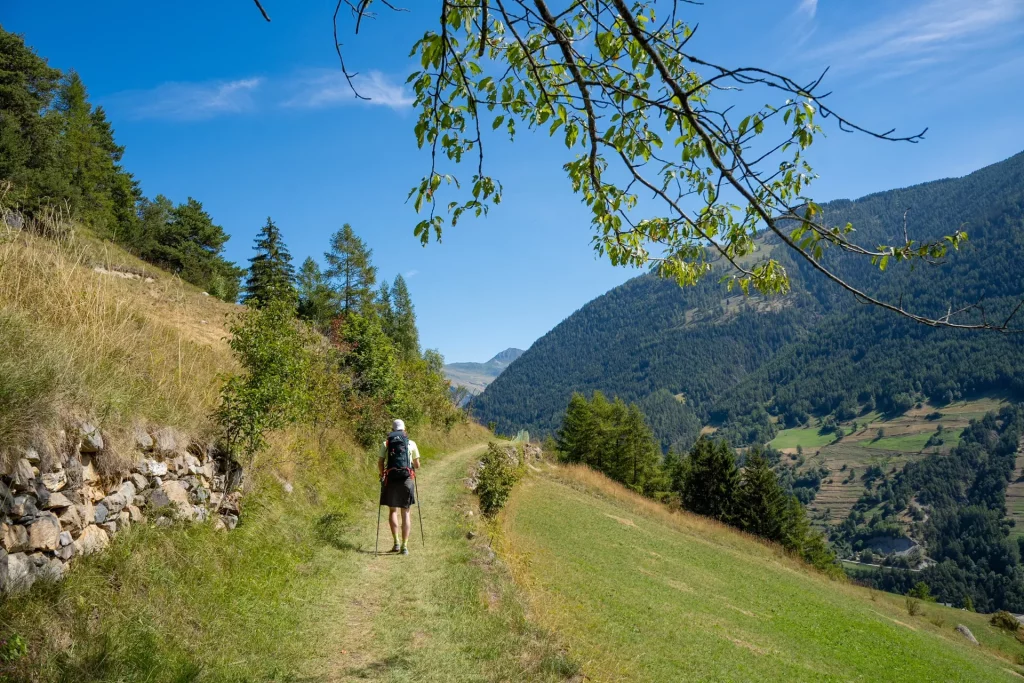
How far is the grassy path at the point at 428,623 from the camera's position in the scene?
5.56 metres

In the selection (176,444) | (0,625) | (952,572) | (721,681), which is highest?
(176,444)

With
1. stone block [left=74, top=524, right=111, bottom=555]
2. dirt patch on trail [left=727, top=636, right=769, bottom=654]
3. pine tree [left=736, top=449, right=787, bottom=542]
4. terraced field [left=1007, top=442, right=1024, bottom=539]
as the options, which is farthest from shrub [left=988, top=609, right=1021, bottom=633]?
terraced field [left=1007, top=442, right=1024, bottom=539]

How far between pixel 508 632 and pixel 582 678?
1.02 meters

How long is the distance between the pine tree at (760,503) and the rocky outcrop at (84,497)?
49.5 meters

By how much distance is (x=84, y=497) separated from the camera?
517cm

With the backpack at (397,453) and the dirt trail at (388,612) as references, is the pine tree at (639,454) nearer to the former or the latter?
the dirt trail at (388,612)

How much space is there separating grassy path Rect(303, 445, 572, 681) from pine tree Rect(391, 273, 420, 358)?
138ft

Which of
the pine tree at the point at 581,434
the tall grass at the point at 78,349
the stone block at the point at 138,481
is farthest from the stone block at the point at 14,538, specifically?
the pine tree at the point at 581,434

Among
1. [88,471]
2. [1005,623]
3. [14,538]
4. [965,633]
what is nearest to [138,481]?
[88,471]

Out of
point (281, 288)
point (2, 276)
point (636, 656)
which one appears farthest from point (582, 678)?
point (281, 288)

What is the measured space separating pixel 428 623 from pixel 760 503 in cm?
4965

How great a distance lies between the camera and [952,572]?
460 feet

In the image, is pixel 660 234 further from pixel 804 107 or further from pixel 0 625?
pixel 0 625

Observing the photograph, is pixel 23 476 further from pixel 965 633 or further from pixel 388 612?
pixel 965 633
